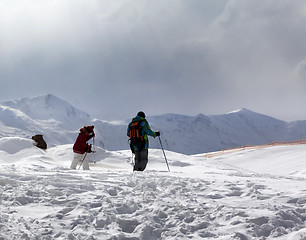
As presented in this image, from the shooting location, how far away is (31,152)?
725 inches

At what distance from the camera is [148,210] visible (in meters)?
4.67

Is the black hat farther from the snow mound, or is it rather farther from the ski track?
the snow mound

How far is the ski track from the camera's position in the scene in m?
3.89

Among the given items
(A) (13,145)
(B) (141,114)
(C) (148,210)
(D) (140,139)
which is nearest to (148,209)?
(C) (148,210)

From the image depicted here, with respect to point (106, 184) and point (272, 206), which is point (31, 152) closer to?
point (106, 184)

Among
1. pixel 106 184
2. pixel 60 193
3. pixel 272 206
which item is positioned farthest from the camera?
pixel 106 184

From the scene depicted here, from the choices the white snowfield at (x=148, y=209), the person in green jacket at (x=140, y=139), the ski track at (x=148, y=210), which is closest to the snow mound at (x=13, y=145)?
the person in green jacket at (x=140, y=139)

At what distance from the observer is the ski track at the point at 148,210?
3893 millimetres

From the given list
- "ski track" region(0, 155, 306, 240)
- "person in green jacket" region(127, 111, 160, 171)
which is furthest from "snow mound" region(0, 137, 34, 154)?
"ski track" region(0, 155, 306, 240)

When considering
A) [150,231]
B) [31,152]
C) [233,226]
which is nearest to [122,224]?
[150,231]

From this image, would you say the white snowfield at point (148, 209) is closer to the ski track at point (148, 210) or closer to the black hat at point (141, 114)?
the ski track at point (148, 210)

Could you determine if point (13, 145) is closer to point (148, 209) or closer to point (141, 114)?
point (141, 114)

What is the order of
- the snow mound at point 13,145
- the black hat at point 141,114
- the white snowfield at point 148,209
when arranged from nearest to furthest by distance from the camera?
the white snowfield at point 148,209, the black hat at point 141,114, the snow mound at point 13,145

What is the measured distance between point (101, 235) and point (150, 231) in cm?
67
